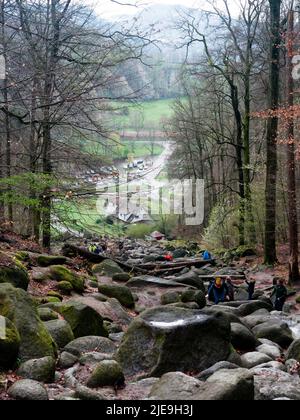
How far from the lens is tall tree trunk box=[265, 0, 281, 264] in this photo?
1947 centimetres

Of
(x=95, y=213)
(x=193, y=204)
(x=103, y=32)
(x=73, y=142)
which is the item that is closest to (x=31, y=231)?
(x=73, y=142)

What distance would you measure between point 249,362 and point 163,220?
155ft

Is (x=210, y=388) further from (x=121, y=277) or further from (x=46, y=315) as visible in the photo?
(x=121, y=277)

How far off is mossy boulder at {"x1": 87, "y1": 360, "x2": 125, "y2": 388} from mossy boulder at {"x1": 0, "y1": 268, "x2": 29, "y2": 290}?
376 centimetres

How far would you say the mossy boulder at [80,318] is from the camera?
8898 mm

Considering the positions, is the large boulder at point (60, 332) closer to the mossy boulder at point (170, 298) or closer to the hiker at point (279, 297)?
the mossy boulder at point (170, 298)

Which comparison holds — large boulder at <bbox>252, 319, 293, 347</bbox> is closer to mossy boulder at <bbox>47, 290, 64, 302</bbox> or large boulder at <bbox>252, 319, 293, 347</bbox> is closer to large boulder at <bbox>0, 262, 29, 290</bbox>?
mossy boulder at <bbox>47, 290, 64, 302</bbox>

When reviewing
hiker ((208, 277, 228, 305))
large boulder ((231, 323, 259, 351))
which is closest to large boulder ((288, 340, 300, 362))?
large boulder ((231, 323, 259, 351))

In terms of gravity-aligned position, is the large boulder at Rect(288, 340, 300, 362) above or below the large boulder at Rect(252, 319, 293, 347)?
above

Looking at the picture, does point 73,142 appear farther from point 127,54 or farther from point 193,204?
point 193,204

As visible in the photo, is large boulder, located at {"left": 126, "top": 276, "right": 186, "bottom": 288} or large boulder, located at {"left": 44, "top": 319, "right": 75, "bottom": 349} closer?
large boulder, located at {"left": 44, "top": 319, "right": 75, "bottom": 349}

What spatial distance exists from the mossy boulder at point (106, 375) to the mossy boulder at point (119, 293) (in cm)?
697

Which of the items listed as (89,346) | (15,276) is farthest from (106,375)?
(15,276)

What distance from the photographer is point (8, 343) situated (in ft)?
19.7
